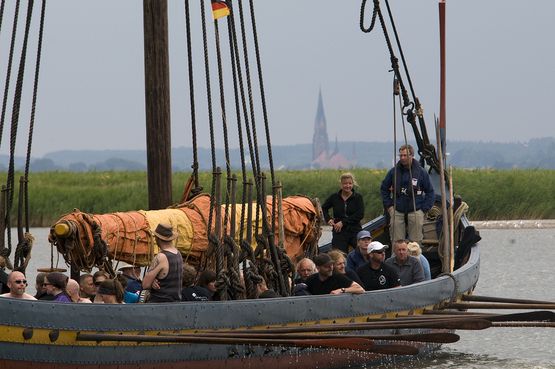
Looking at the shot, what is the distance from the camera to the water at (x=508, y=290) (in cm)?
1698

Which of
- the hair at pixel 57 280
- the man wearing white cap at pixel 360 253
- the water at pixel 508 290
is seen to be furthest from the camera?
the water at pixel 508 290

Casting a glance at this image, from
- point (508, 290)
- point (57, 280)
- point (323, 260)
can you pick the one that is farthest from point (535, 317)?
point (508, 290)

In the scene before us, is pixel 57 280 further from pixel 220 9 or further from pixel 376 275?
pixel 376 275

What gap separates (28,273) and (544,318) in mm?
18025

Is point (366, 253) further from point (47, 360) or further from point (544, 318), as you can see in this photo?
point (47, 360)

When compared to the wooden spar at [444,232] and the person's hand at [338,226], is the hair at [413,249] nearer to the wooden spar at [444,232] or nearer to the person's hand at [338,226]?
the wooden spar at [444,232]

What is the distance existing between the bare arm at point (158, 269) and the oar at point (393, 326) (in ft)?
2.68

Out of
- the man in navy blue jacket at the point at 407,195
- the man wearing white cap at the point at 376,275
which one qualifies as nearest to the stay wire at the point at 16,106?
the man wearing white cap at the point at 376,275

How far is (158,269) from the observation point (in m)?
12.3

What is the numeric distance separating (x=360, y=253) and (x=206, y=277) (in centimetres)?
278

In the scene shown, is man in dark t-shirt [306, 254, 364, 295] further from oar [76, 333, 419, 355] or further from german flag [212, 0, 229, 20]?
german flag [212, 0, 229, 20]

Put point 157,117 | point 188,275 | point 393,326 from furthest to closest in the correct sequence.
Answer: point 157,117 < point 188,275 < point 393,326

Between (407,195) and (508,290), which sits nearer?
(407,195)

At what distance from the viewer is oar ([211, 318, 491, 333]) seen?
1283cm
